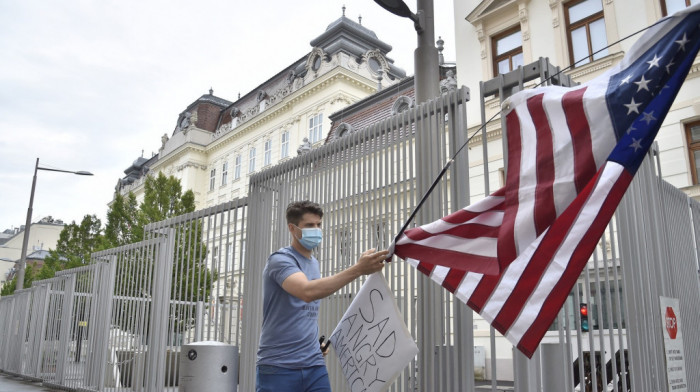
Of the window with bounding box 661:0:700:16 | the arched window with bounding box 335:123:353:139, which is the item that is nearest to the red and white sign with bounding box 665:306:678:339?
the arched window with bounding box 335:123:353:139

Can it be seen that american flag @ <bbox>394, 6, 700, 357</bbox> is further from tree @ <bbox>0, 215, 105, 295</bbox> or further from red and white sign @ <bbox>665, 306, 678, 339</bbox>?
tree @ <bbox>0, 215, 105, 295</bbox>

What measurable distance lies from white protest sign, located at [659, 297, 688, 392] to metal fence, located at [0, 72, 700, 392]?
7cm

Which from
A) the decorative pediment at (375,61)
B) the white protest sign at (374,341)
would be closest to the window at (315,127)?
the decorative pediment at (375,61)

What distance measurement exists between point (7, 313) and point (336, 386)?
1702 centimetres

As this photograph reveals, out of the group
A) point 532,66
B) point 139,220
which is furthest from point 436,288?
point 139,220

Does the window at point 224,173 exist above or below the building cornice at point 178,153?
below

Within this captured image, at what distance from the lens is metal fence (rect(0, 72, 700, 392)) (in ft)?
14.0

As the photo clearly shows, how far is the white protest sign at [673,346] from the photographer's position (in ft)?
15.0

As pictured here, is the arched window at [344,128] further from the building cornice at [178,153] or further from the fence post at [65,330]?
the building cornice at [178,153]

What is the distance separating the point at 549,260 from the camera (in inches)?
111

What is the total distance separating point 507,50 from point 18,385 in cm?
1671

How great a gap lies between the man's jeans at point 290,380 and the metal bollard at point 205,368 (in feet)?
6.66

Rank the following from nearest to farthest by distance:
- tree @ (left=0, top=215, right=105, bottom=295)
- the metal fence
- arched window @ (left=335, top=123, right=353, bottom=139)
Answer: the metal fence < arched window @ (left=335, top=123, right=353, bottom=139) < tree @ (left=0, top=215, right=105, bottom=295)

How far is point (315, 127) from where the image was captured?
34.2 m
